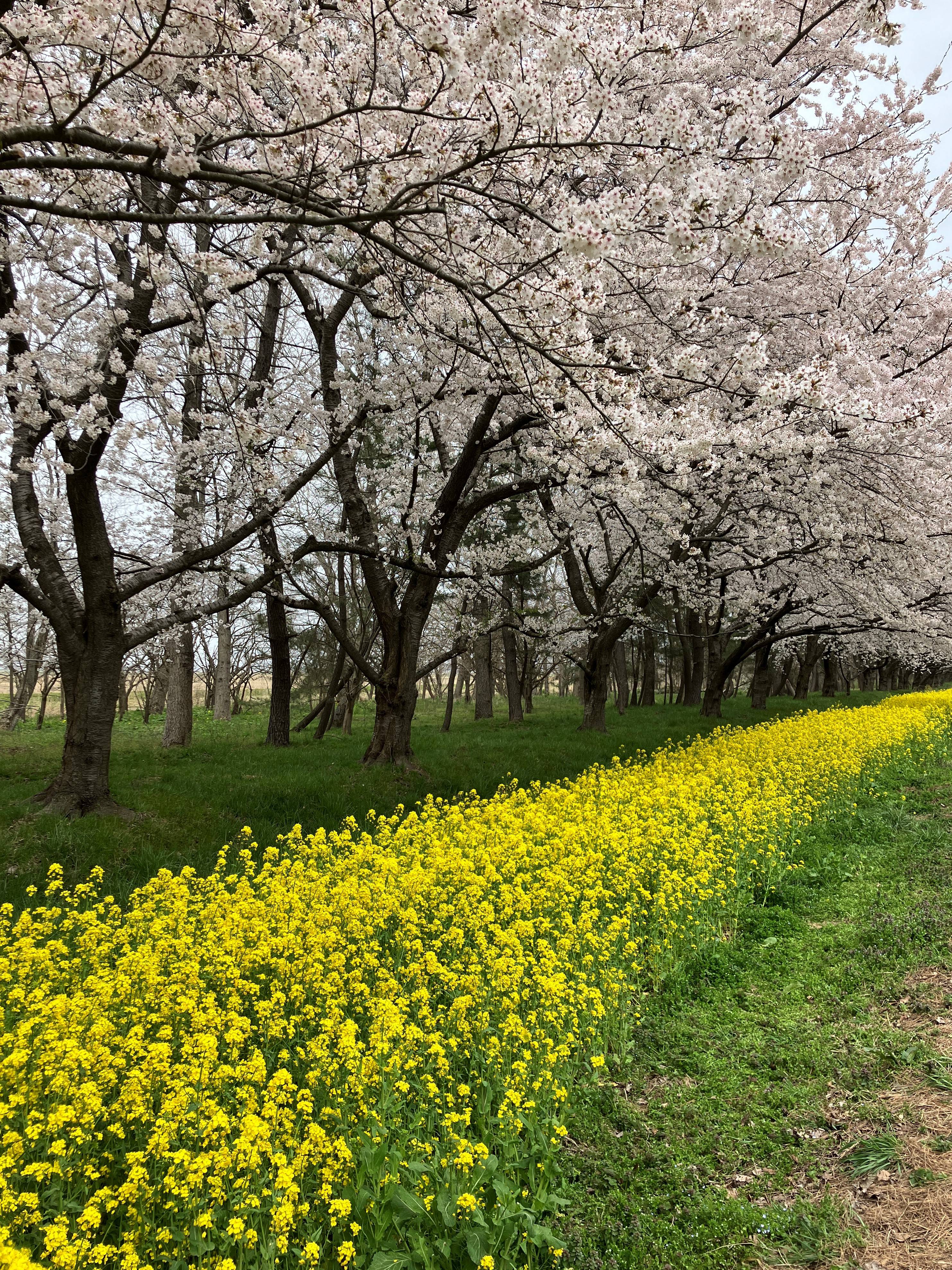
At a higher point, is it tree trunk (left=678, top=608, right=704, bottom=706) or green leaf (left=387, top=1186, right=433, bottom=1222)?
tree trunk (left=678, top=608, right=704, bottom=706)

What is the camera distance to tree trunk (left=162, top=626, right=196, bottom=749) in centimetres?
1519

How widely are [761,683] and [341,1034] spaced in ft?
87.9

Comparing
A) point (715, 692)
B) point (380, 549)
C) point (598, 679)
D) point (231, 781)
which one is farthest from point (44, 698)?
point (715, 692)

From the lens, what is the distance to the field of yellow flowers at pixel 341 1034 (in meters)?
3.06

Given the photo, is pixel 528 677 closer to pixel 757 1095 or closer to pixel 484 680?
pixel 484 680

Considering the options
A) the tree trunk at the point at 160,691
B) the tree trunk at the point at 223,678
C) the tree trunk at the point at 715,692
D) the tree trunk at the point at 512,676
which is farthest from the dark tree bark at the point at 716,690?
the tree trunk at the point at 160,691

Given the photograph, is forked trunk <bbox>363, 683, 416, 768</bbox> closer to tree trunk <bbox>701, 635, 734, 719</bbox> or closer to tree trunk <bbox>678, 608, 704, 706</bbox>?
tree trunk <bbox>701, 635, 734, 719</bbox>

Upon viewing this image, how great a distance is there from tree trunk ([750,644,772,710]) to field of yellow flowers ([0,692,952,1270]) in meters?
20.7

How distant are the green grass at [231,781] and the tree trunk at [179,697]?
17.4 inches

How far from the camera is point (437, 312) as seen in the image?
9.43m

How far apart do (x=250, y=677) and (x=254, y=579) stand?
28332 millimetres

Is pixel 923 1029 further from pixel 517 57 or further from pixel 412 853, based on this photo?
pixel 517 57

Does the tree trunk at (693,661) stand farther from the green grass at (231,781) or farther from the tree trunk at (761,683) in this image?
the green grass at (231,781)

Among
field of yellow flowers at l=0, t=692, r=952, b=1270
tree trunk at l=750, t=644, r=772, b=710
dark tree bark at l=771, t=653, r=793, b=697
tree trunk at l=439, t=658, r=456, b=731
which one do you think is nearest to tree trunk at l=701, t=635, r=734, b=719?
tree trunk at l=750, t=644, r=772, b=710
